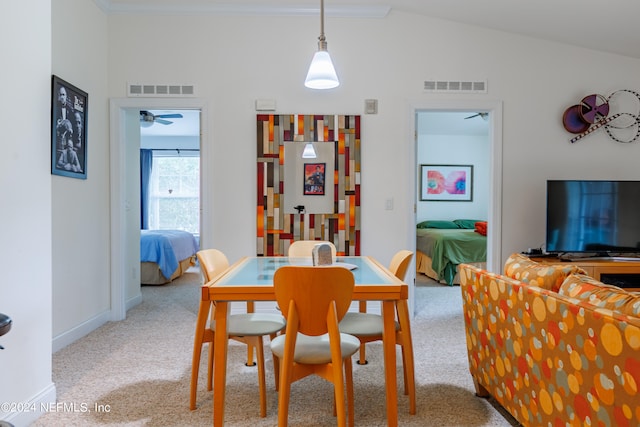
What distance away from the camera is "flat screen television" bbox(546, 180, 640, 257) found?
3797 mm

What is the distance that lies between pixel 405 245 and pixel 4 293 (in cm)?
303

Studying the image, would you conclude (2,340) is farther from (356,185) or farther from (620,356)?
(356,185)

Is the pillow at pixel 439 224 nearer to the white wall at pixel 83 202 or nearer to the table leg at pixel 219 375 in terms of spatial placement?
the white wall at pixel 83 202

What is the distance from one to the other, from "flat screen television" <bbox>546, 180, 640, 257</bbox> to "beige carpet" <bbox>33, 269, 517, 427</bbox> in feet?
4.12

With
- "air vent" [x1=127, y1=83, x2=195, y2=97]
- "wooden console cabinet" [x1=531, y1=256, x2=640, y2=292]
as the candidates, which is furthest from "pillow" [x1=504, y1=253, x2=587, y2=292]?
"air vent" [x1=127, y1=83, x2=195, y2=97]

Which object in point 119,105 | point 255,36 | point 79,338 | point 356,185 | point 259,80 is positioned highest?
point 255,36

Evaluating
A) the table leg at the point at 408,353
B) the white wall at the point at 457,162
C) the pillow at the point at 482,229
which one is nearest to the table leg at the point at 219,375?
the table leg at the point at 408,353

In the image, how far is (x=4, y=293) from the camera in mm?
1862

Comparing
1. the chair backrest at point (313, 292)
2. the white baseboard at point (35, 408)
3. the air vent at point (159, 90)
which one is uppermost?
the air vent at point (159, 90)

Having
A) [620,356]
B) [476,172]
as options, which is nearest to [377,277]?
[620,356]

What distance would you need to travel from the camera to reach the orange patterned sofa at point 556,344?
4.10 feet

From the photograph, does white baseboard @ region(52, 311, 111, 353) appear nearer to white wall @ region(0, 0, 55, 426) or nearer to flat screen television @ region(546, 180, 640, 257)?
white wall @ region(0, 0, 55, 426)

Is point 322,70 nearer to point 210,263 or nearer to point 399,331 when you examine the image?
point 210,263

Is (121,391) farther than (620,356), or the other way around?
(121,391)
